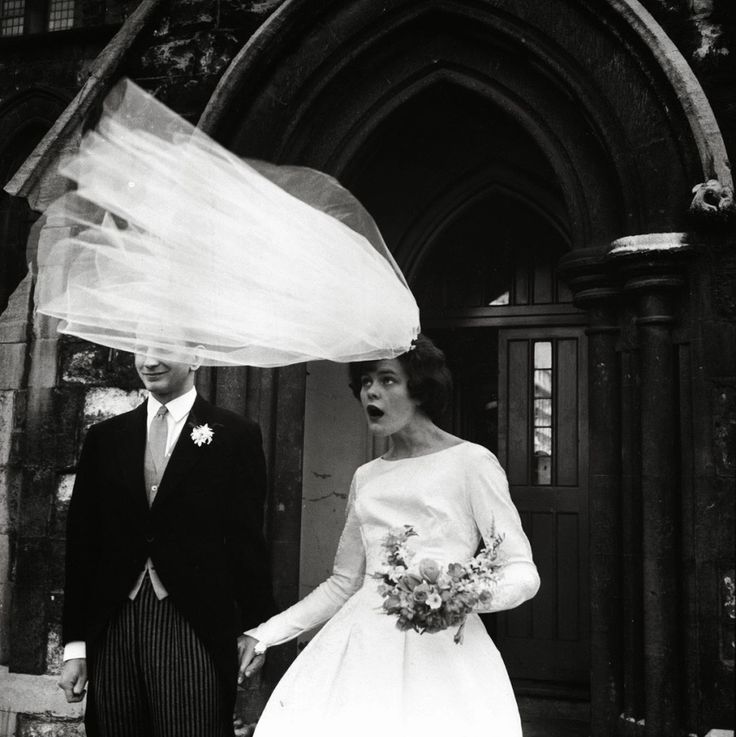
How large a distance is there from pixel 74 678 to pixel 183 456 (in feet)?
2.55

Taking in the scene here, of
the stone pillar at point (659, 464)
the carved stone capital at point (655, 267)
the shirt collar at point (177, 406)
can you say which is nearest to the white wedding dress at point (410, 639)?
the shirt collar at point (177, 406)

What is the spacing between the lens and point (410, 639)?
2572mm

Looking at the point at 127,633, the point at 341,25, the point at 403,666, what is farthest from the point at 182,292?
the point at 341,25

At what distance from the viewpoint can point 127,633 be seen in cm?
279

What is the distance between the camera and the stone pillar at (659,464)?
3.69 m

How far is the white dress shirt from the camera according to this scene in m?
2.80

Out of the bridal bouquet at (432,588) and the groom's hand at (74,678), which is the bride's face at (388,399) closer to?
the bridal bouquet at (432,588)

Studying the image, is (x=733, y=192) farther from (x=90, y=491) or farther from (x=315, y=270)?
(x=90, y=491)

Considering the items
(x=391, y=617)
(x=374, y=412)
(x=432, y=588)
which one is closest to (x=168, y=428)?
(x=374, y=412)

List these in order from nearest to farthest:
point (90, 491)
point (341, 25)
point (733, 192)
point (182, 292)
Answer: point (90, 491)
point (182, 292)
point (733, 192)
point (341, 25)

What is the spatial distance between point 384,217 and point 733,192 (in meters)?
2.14

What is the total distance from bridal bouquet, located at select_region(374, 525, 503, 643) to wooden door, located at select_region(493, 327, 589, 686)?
116 inches

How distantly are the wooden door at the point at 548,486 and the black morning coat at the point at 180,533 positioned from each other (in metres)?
2.57

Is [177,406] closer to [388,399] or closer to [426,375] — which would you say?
[388,399]
